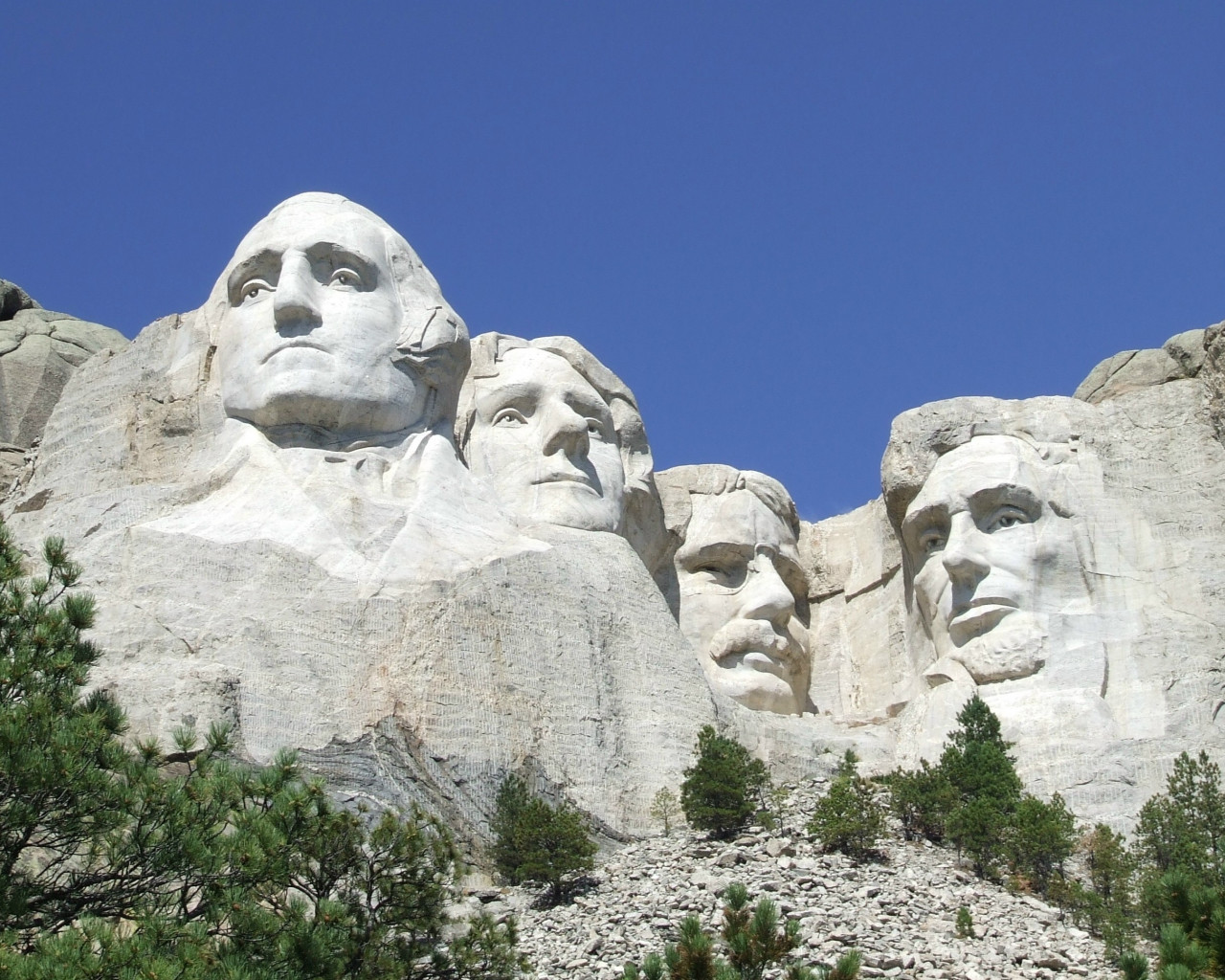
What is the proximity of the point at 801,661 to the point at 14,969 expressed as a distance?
10.6 meters

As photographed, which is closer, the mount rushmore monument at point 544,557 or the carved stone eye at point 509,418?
the mount rushmore monument at point 544,557

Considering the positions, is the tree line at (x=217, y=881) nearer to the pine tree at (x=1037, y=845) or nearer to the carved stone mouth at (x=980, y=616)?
the pine tree at (x=1037, y=845)

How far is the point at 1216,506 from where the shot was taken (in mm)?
19000

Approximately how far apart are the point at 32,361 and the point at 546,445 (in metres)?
4.37

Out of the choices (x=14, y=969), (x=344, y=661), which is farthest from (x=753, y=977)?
(x=344, y=661)

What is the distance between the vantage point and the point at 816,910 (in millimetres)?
14180

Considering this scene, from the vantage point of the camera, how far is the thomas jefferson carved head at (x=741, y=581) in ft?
64.9

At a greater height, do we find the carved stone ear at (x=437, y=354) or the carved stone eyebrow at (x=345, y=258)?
the carved stone eyebrow at (x=345, y=258)

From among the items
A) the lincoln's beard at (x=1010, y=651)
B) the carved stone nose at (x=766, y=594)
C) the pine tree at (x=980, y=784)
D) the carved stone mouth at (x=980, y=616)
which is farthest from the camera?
the carved stone nose at (x=766, y=594)

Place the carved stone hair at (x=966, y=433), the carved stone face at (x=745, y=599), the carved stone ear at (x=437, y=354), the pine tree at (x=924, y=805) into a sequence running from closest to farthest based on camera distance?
the pine tree at (x=924, y=805), the carved stone ear at (x=437, y=354), the carved stone hair at (x=966, y=433), the carved stone face at (x=745, y=599)

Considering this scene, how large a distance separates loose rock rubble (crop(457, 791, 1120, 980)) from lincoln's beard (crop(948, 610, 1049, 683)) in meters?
2.86

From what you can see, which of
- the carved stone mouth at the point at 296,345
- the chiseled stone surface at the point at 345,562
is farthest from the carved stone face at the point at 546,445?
the carved stone mouth at the point at 296,345

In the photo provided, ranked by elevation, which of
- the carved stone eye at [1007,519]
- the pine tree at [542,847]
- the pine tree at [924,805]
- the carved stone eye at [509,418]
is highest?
the carved stone eye at [509,418]

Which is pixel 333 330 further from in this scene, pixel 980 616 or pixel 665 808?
pixel 980 616
